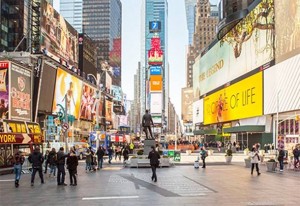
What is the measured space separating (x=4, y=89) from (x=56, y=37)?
38.8m

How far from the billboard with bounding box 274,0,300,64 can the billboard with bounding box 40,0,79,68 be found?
4139cm

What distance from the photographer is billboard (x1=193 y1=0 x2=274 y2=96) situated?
262 ft

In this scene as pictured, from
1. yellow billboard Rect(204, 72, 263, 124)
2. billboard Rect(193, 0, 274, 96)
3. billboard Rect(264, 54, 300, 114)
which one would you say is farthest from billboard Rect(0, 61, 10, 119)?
yellow billboard Rect(204, 72, 263, 124)

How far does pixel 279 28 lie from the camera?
2916 inches

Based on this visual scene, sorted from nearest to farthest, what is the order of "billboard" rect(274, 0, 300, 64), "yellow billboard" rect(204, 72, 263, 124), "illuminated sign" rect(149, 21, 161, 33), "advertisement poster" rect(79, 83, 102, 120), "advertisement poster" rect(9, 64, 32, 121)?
"advertisement poster" rect(9, 64, 32, 121), "billboard" rect(274, 0, 300, 64), "yellow billboard" rect(204, 72, 263, 124), "advertisement poster" rect(79, 83, 102, 120), "illuminated sign" rect(149, 21, 161, 33)

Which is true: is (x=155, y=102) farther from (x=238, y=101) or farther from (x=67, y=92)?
(x=67, y=92)

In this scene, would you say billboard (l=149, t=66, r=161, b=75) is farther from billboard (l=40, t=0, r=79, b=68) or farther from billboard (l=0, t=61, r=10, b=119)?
billboard (l=0, t=61, r=10, b=119)

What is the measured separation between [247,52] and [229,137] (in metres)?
33.0

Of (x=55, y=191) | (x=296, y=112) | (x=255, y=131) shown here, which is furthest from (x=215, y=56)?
(x=55, y=191)

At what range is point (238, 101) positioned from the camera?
98.8 meters

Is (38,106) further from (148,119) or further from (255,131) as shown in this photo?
(148,119)

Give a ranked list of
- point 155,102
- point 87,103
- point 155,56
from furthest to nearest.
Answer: point 155,56 < point 155,102 < point 87,103

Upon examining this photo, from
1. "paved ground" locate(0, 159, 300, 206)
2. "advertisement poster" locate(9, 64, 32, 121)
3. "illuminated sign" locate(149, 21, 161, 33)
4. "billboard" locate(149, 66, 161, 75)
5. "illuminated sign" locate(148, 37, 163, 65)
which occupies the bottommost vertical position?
"paved ground" locate(0, 159, 300, 206)

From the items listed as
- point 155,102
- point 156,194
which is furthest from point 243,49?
point 156,194
